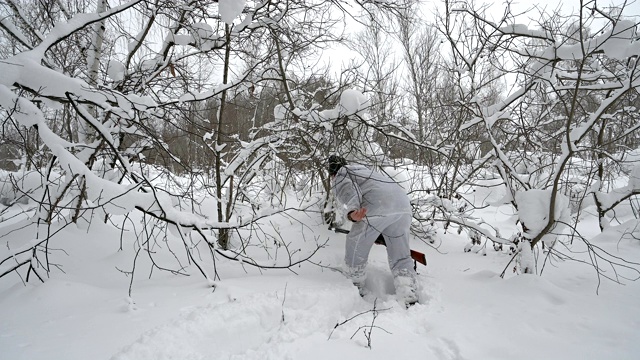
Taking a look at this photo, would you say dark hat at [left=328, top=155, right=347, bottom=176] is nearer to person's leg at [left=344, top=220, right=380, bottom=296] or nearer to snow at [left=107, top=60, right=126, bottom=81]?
person's leg at [left=344, top=220, right=380, bottom=296]

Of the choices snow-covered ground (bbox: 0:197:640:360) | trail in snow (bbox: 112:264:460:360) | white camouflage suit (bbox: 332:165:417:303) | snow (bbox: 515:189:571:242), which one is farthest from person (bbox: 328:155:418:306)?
snow (bbox: 515:189:571:242)

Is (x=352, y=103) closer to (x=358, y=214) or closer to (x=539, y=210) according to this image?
(x=358, y=214)

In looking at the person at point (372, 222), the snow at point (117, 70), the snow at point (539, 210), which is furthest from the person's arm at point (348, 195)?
the snow at point (117, 70)

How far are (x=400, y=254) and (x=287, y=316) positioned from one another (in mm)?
1456

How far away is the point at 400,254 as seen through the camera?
3.30 meters

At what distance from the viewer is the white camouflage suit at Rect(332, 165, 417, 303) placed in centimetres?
326

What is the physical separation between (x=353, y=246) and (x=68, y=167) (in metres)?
2.45

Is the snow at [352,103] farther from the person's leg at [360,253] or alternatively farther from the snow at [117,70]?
the snow at [117,70]

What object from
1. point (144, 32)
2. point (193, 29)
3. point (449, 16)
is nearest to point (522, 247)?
point (449, 16)

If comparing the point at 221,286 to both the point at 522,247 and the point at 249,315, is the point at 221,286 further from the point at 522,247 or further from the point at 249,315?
the point at 522,247

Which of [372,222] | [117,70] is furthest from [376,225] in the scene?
[117,70]

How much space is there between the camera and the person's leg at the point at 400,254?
316cm

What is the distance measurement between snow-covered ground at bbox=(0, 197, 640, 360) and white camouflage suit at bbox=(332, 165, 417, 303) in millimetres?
256

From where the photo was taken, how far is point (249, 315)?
7.33 feet
